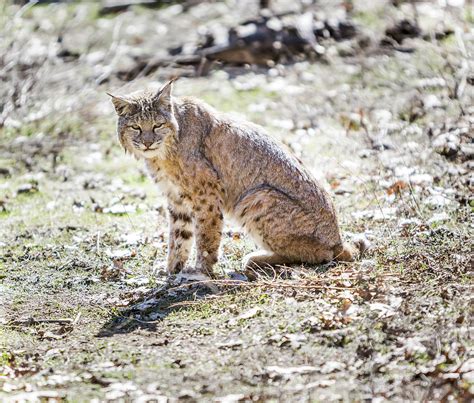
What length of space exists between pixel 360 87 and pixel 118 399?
7.58 metres

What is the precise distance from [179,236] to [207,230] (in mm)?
353

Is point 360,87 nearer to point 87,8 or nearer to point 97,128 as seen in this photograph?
point 97,128

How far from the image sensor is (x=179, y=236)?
22.9 ft

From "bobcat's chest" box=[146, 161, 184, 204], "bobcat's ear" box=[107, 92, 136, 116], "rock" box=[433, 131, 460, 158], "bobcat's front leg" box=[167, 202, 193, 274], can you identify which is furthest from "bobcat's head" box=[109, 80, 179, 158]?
"rock" box=[433, 131, 460, 158]

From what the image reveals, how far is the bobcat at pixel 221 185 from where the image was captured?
6.54 meters

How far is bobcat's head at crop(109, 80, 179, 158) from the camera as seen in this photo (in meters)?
6.66

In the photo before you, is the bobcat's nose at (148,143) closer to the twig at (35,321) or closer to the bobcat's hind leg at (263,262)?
the bobcat's hind leg at (263,262)

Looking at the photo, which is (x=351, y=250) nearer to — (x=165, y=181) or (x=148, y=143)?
(x=165, y=181)

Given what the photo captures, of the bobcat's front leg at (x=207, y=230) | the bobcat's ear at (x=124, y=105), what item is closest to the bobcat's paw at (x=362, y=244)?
the bobcat's front leg at (x=207, y=230)

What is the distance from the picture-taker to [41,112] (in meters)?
10.2

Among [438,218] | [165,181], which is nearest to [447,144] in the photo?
[438,218]

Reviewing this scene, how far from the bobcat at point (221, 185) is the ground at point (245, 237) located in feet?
0.98

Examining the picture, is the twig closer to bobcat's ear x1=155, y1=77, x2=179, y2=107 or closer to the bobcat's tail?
bobcat's ear x1=155, y1=77, x2=179, y2=107

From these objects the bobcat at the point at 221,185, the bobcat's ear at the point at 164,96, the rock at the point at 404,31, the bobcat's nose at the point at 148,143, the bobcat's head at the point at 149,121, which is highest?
the bobcat's ear at the point at 164,96
